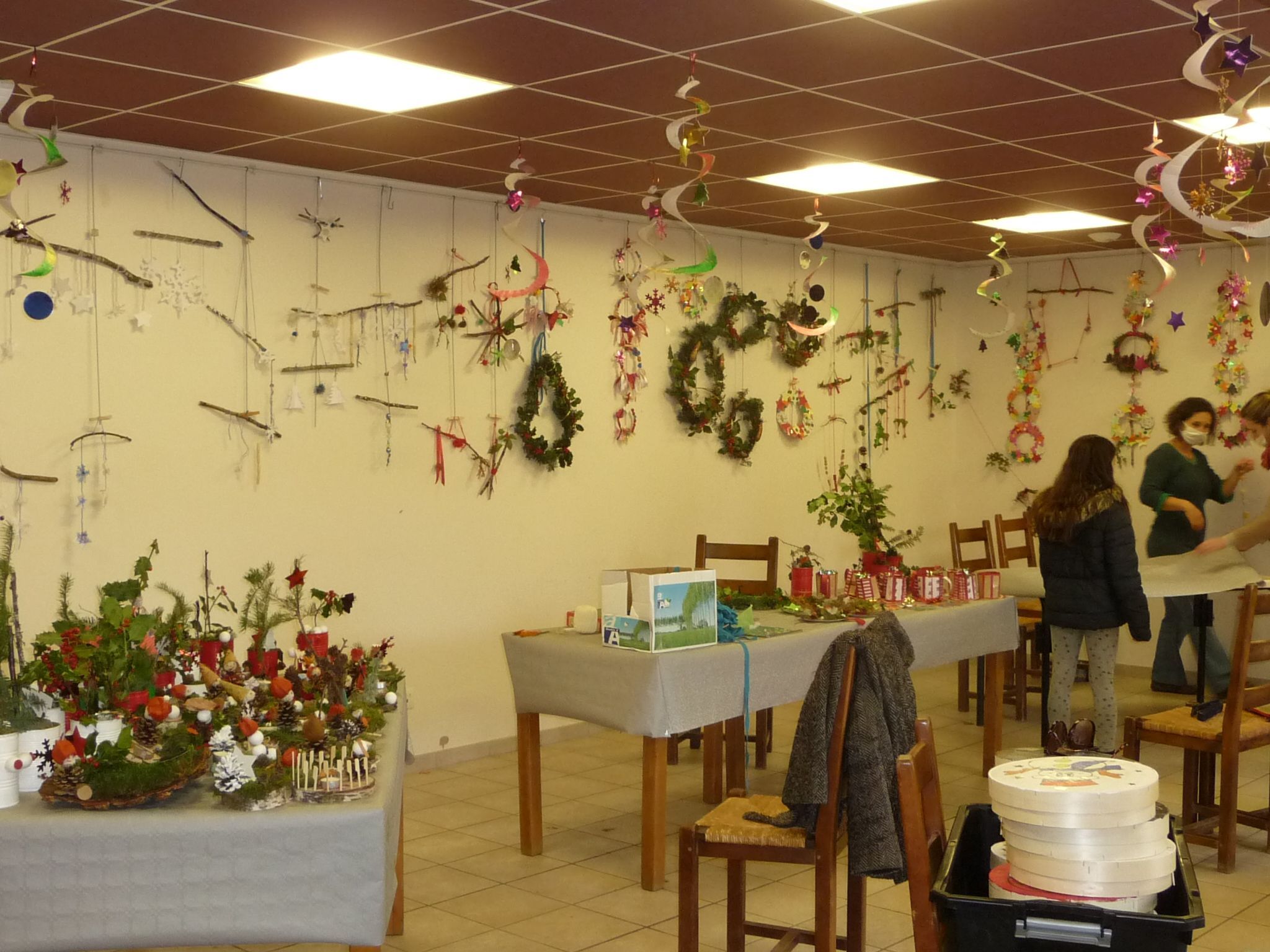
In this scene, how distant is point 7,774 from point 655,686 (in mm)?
1988

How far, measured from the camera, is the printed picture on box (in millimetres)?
4297

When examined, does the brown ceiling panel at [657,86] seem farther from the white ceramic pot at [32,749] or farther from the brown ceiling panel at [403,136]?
the white ceramic pot at [32,749]

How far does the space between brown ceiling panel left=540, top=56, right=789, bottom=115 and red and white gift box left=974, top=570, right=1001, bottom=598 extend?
8.17 feet

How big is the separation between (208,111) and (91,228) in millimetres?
784

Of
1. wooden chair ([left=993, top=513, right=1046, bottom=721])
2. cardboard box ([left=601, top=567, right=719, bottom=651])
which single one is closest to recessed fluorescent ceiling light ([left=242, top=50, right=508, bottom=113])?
cardboard box ([left=601, top=567, right=719, bottom=651])

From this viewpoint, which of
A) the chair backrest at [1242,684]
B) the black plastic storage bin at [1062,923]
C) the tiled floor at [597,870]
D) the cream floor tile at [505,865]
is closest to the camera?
the black plastic storage bin at [1062,923]

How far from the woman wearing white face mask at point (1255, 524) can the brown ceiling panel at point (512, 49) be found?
151 inches

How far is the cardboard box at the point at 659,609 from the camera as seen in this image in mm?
4289

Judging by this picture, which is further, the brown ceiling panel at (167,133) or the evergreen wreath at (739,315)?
the evergreen wreath at (739,315)

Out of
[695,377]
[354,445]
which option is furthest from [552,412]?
[354,445]

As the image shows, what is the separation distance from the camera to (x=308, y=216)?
5.58 meters

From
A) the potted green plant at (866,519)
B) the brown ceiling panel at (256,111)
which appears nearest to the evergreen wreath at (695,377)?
the potted green plant at (866,519)

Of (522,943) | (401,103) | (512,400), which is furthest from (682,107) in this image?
(522,943)

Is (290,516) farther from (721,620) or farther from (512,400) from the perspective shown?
(721,620)
